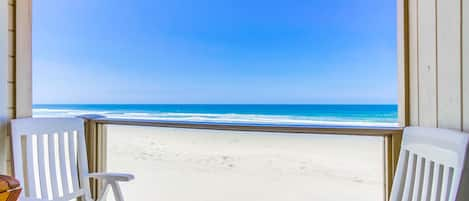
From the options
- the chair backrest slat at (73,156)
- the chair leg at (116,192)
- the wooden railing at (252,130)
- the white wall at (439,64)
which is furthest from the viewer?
the chair backrest slat at (73,156)

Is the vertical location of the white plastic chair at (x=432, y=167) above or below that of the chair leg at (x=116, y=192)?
above

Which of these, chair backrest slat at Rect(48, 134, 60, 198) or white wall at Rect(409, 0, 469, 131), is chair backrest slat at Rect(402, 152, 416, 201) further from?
chair backrest slat at Rect(48, 134, 60, 198)

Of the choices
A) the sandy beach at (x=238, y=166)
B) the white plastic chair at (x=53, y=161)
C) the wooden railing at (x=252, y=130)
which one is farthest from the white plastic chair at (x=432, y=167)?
the white plastic chair at (x=53, y=161)

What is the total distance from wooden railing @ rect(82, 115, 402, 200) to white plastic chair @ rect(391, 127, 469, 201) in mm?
221

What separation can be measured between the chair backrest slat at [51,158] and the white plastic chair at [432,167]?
1788mm

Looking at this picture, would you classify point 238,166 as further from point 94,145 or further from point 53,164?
point 53,164

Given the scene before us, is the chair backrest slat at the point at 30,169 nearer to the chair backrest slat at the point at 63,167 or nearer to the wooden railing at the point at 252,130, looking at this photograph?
the chair backrest slat at the point at 63,167

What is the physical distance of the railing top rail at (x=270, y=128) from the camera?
155cm

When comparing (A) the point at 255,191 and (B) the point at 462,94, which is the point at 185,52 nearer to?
(A) the point at 255,191

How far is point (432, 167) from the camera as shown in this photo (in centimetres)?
110

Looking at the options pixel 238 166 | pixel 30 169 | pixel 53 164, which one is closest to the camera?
pixel 30 169

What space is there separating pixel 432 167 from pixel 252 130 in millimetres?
972

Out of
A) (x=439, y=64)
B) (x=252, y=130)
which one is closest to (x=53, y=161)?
(x=252, y=130)

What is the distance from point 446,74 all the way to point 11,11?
224 cm
